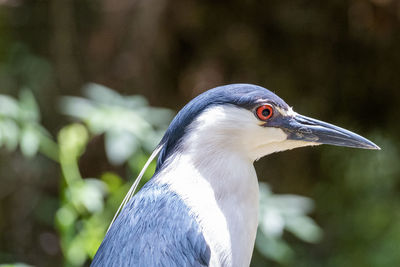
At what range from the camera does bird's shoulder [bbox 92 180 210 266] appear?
59.5 inches

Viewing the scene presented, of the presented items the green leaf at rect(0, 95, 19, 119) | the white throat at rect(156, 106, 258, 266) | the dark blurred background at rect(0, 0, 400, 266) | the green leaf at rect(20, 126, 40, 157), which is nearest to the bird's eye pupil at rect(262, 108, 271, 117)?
the white throat at rect(156, 106, 258, 266)

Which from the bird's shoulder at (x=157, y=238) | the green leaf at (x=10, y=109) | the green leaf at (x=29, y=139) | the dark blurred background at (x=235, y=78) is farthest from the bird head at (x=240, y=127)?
the dark blurred background at (x=235, y=78)

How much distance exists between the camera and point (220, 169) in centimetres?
165

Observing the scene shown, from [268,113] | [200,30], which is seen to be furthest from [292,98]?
[268,113]

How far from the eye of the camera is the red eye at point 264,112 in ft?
5.54

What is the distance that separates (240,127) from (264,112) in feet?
0.29

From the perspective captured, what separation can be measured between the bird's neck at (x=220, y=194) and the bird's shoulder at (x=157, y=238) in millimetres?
39

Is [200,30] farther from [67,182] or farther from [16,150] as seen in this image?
[67,182]

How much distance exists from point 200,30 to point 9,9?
1386 millimetres

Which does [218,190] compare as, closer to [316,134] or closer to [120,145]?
[316,134]

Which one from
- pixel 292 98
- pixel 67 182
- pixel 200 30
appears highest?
pixel 200 30

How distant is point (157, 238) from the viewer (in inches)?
60.5

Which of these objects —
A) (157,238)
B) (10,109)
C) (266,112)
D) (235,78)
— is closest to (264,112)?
(266,112)

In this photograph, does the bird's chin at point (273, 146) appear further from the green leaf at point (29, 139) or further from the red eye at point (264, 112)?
the green leaf at point (29, 139)
